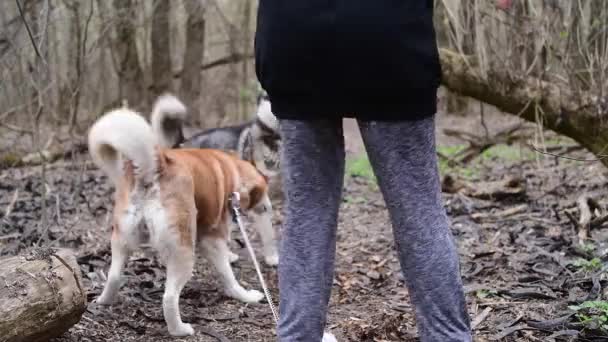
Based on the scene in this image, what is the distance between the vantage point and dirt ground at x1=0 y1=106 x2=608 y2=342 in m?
3.97

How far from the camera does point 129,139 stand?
12.7 ft

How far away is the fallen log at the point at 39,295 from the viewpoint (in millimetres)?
3129

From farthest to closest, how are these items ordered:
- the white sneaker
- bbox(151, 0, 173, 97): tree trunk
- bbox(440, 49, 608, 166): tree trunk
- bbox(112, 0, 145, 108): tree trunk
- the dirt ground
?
bbox(151, 0, 173, 97): tree trunk → bbox(112, 0, 145, 108): tree trunk → bbox(440, 49, 608, 166): tree trunk → the dirt ground → the white sneaker

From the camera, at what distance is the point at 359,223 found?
7004 mm

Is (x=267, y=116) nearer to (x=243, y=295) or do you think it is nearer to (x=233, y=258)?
(x=233, y=258)

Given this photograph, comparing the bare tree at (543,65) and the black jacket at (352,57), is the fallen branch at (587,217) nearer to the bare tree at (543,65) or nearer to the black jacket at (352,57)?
the bare tree at (543,65)

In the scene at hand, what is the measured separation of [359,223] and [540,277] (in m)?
2.59

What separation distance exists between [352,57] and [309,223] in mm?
730

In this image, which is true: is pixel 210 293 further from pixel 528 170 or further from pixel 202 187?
pixel 528 170

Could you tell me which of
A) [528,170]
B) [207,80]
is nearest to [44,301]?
[528,170]

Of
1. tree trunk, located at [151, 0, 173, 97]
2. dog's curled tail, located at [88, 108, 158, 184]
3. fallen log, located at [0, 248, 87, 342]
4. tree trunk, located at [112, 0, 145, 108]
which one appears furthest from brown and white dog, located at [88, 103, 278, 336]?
tree trunk, located at [151, 0, 173, 97]

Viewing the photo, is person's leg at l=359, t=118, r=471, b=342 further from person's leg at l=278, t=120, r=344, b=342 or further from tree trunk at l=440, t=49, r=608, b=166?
tree trunk at l=440, t=49, r=608, b=166

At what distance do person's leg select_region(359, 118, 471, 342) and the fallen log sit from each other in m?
1.68

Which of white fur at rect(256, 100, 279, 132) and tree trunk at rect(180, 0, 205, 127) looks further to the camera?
tree trunk at rect(180, 0, 205, 127)
